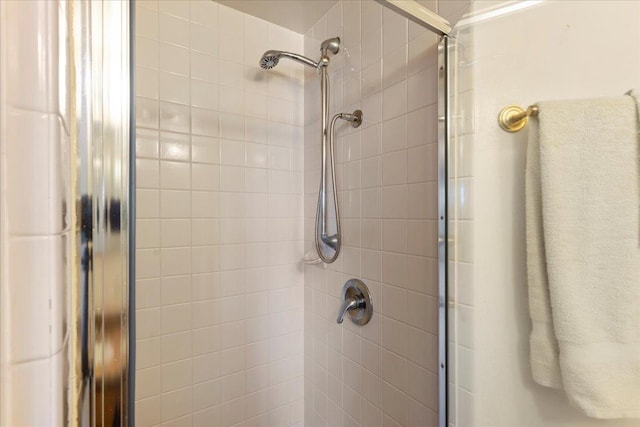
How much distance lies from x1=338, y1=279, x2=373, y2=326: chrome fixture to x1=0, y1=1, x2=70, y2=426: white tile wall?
2.84ft

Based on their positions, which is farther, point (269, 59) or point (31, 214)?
point (269, 59)

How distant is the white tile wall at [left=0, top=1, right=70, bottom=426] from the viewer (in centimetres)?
22

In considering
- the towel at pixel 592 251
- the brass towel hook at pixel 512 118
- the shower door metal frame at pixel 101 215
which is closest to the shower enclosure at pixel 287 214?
the brass towel hook at pixel 512 118

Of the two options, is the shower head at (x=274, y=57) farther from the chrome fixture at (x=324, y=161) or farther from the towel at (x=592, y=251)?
the towel at (x=592, y=251)

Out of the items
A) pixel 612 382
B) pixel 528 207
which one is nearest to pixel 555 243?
pixel 528 207

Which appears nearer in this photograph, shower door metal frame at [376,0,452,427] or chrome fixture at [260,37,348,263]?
shower door metal frame at [376,0,452,427]

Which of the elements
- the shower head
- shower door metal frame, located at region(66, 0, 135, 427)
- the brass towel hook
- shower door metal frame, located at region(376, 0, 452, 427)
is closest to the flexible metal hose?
the shower head

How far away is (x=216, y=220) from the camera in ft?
3.84

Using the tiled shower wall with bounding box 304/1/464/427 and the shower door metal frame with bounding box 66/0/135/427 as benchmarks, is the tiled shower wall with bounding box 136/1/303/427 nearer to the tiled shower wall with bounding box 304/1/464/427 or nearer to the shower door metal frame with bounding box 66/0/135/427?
the tiled shower wall with bounding box 304/1/464/427

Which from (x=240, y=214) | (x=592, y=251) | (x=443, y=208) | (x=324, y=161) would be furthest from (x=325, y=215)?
(x=592, y=251)

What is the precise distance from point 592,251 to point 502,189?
0.21 metres

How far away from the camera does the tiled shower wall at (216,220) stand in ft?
3.41

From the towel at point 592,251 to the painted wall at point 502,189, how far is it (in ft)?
0.26

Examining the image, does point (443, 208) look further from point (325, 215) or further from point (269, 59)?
point (269, 59)
